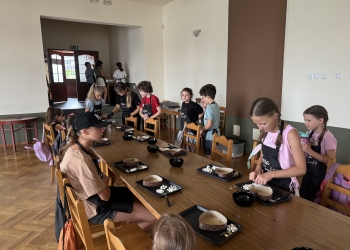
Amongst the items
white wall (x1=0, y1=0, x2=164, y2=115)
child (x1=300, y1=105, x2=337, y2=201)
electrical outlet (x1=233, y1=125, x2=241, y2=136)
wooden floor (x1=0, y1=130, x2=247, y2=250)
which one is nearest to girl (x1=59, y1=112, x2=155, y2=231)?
wooden floor (x1=0, y1=130, x2=247, y2=250)

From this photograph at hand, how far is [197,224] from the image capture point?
1229 mm

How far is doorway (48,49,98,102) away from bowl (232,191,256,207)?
905 centimetres

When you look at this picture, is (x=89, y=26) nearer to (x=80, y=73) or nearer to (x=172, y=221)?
(x=80, y=73)

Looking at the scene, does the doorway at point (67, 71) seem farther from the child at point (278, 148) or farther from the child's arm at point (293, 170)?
the child's arm at point (293, 170)

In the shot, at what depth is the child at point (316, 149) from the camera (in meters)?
2.06

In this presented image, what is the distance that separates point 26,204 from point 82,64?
752 centimetres

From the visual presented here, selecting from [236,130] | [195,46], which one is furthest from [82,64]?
[236,130]

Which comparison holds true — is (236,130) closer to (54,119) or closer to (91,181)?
(54,119)

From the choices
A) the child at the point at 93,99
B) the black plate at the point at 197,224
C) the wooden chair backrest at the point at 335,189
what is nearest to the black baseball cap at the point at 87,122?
the black plate at the point at 197,224

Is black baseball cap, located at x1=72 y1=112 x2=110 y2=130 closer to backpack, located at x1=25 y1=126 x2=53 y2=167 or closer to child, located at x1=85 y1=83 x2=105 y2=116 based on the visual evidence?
backpack, located at x1=25 y1=126 x2=53 y2=167

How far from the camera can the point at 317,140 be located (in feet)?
6.97

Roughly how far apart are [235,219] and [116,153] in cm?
149

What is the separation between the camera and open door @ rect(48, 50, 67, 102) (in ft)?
30.0

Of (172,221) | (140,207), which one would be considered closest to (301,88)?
(140,207)
